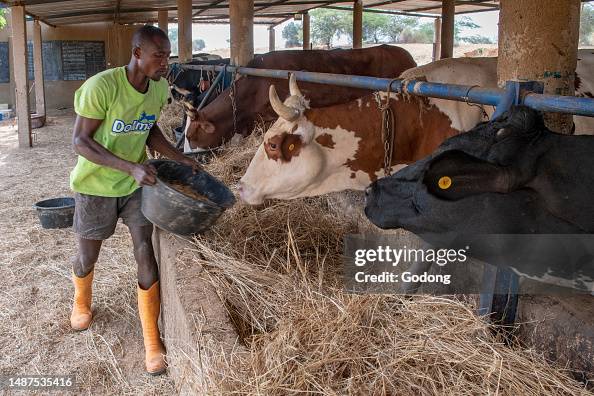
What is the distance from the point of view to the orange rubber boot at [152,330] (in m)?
3.23

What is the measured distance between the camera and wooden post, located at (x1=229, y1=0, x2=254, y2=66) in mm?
7227

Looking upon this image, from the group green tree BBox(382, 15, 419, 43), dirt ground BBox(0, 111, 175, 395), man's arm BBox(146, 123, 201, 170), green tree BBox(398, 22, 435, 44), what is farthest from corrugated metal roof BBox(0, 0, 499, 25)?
green tree BBox(398, 22, 435, 44)

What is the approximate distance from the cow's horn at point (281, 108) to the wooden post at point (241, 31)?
421 cm

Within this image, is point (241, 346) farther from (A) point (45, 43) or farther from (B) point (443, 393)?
(A) point (45, 43)

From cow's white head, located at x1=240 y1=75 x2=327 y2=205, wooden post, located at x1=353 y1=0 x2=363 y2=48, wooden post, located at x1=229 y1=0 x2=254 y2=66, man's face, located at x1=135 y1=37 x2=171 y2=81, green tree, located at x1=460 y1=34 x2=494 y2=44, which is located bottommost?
cow's white head, located at x1=240 y1=75 x2=327 y2=205

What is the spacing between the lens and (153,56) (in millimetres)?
3129

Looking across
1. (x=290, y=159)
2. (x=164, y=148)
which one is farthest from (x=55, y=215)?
(x=290, y=159)

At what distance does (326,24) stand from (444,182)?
54901 mm

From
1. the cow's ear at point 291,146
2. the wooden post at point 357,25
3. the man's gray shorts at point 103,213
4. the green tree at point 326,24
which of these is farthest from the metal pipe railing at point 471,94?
the green tree at point 326,24

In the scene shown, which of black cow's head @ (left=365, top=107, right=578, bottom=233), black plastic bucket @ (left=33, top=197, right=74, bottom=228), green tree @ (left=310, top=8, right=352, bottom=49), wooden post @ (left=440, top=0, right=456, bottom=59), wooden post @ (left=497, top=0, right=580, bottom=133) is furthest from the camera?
green tree @ (left=310, top=8, right=352, bottom=49)

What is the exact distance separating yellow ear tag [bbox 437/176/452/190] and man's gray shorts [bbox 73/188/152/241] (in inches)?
86.8

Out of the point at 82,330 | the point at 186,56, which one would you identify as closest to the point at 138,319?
the point at 82,330

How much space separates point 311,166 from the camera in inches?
132

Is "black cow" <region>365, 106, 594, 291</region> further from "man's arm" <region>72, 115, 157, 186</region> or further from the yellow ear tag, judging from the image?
"man's arm" <region>72, 115, 157, 186</region>
